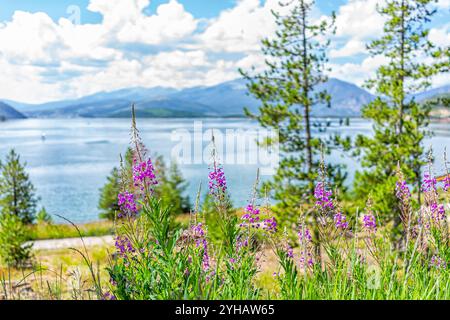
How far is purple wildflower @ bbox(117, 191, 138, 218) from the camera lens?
3.31 meters

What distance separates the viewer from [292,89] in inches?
792

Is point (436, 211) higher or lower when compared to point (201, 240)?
higher

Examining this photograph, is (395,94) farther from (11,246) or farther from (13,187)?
(13,187)

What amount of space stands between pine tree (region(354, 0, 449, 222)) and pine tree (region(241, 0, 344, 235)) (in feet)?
5.33

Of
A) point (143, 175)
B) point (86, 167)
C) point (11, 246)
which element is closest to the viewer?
point (143, 175)

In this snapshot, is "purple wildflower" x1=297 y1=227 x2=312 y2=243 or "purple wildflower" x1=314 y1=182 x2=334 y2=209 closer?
"purple wildflower" x1=297 y1=227 x2=312 y2=243

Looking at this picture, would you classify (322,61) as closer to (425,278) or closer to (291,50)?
(291,50)

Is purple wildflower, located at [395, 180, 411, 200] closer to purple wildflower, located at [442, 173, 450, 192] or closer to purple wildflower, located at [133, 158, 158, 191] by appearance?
purple wildflower, located at [442, 173, 450, 192]

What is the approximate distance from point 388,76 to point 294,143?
5.36 meters

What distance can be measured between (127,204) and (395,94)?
18918 mm

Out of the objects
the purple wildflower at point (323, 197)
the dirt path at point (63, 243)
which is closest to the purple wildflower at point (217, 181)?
the purple wildflower at point (323, 197)

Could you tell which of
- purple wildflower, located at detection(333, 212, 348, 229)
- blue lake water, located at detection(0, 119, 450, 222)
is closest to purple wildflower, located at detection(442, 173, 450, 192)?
blue lake water, located at detection(0, 119, 450, 222)

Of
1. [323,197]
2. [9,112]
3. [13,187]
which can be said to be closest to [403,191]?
[323,197]

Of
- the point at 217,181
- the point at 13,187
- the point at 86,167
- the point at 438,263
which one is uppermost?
the point at 217,181
